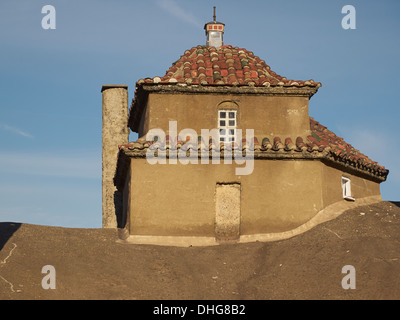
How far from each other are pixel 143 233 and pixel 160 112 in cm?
440

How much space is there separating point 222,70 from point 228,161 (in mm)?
4232

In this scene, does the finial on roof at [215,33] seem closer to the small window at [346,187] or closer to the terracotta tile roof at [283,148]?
the terracotta tile roof at [283,148]

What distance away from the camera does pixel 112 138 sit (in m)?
34.8

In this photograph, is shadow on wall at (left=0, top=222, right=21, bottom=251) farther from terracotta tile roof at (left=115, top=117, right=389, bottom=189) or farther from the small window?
the small window

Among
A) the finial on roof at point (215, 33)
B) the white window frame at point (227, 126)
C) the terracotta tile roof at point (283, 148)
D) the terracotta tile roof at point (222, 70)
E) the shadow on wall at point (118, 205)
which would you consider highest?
the finial on roof at point (215, 33)

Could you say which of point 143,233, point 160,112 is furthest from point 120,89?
point 143,233

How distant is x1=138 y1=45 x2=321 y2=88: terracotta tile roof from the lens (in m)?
28.0

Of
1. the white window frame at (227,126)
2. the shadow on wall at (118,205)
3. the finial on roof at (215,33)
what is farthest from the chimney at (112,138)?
the white window frame at (227,126)

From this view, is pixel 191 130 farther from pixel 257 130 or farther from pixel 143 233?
pixel 143 233

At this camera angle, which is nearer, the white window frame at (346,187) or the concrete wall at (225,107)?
the concrete wall at (225,107)

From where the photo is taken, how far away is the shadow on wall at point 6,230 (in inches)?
1000

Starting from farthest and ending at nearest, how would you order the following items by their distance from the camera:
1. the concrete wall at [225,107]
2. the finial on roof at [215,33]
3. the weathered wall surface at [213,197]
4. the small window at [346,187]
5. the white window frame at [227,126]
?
the finial on roof at [215,33] < the small window at [346,187] < the concrete wall at [225,107] < the white window frame at [227,126] < the weathered wall surface at [213,197]

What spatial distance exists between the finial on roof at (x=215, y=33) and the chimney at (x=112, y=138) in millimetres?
4901
